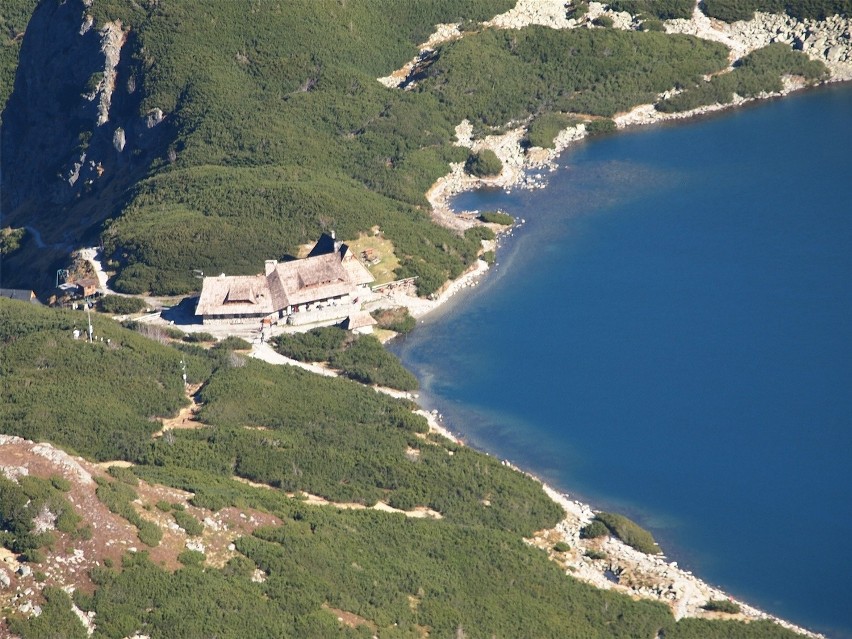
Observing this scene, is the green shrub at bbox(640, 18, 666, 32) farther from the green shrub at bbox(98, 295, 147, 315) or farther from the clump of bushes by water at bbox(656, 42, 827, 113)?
the green shrub at bbox(98, 295, 147, 315)

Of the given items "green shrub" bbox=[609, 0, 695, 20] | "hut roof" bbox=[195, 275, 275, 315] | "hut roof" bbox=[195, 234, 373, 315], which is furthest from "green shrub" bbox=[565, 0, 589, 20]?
"hut roof" bbox=[195, 275, 275, 315]

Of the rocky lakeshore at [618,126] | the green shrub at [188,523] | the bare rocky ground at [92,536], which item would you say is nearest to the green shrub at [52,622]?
the bare rocky ground at [92,536]

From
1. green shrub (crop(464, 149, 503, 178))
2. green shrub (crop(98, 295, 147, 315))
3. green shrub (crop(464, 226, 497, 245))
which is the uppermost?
green shrub (crop(464, 149, 503, 178))

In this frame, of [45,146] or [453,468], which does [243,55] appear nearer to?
[45,146]

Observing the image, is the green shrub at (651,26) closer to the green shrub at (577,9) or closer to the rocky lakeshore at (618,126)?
the rocky lakeshore at (618,126)

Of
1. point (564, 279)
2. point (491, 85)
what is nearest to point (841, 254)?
point (564, 279)

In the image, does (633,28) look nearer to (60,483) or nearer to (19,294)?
(19,294)

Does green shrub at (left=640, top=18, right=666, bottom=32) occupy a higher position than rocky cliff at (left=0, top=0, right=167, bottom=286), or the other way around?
green shrub at (left=640, top=18, right=666, bottom=32)
